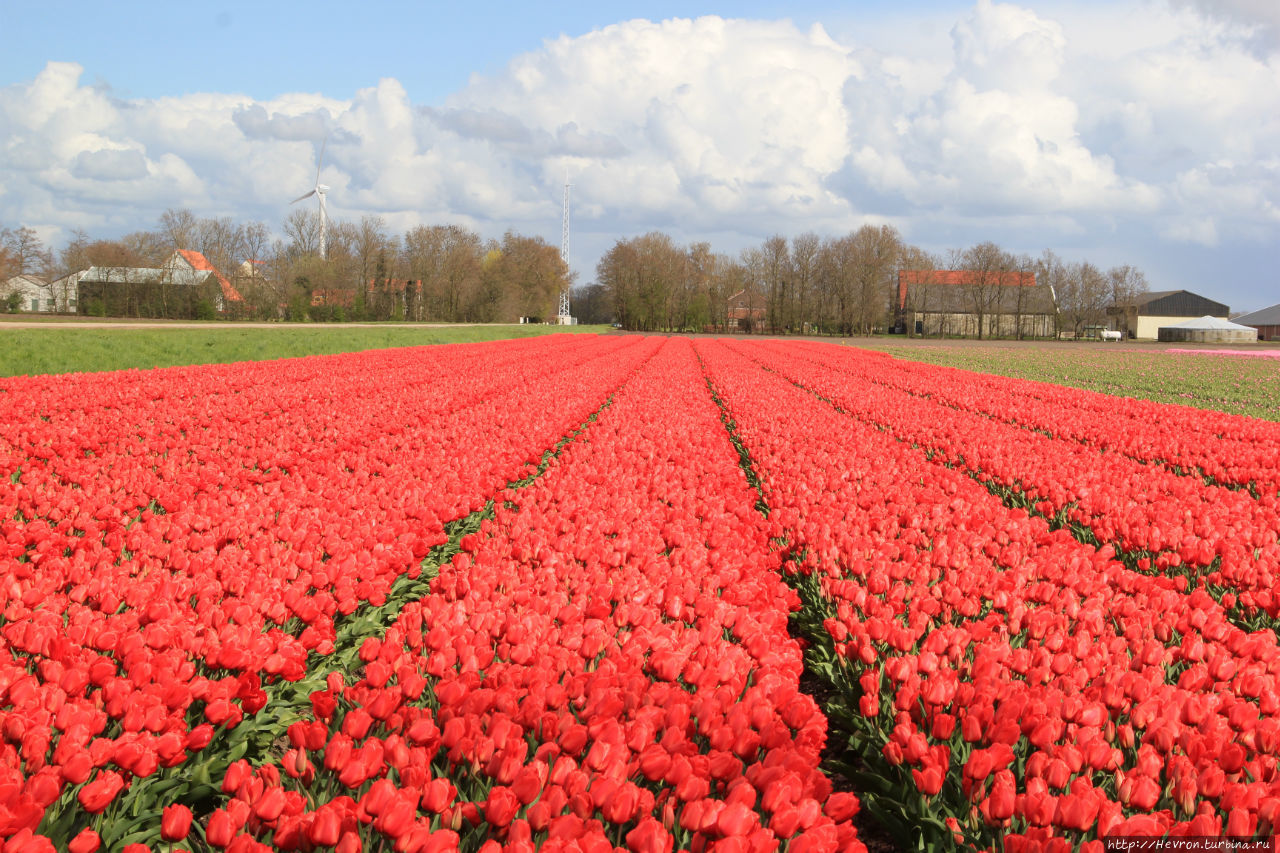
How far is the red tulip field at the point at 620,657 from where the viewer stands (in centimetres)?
211

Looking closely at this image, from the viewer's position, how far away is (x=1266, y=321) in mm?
110500

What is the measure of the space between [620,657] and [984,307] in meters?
99.4

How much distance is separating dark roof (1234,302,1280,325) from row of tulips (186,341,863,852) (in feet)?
448

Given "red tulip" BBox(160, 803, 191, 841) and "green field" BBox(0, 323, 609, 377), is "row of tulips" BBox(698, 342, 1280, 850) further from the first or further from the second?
"green field" BBox(0, 323, 609, 377)

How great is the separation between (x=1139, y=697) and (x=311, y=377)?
15.1 metres

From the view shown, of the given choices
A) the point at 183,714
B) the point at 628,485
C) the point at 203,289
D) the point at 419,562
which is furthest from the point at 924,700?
the point at 203,289

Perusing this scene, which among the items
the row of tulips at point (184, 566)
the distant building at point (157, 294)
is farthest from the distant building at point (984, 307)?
the row of tulips at point (184, 566)

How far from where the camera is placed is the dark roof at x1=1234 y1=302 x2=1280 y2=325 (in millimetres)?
109000

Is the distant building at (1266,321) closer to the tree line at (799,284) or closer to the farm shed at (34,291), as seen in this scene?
the tree line at (799,284)

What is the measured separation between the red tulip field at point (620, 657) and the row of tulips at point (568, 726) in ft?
0.05

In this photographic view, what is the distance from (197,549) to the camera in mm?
4191

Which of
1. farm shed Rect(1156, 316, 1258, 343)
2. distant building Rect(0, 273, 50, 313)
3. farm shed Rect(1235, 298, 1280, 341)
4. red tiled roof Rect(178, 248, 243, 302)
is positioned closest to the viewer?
red tiled roof Rect(178, 248, 243, 302)

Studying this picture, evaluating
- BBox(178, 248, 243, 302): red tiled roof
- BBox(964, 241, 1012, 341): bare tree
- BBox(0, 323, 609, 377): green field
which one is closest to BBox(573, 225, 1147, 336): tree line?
BBox(964, 241, 1012, 341): bare tree

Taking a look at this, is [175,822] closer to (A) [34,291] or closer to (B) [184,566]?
(B) [184,566]
